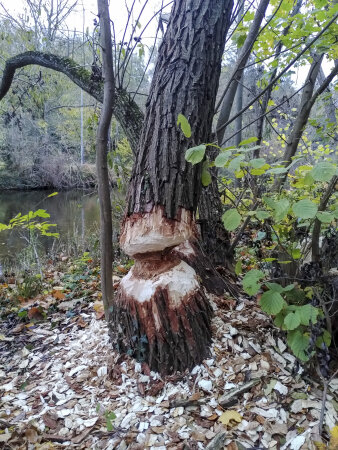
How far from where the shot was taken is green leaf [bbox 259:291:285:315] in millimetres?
1281

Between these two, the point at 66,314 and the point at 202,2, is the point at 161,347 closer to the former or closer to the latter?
the point at 66,314

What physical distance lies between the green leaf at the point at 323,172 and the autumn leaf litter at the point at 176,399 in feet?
2.99

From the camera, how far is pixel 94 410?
1.47 m

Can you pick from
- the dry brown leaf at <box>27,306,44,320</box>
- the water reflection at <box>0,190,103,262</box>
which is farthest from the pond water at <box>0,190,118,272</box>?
the dry brown leaf at <box>27,306,44,320</box>

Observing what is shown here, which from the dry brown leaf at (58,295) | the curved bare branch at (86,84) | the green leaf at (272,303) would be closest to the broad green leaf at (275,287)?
the green leaf at (272,303)

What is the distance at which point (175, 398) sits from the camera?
1.44 metres

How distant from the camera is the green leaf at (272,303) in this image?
4.20 ft

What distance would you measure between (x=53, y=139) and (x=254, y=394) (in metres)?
19.9

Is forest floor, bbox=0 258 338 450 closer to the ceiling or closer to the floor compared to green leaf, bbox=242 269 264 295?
closer to the floor

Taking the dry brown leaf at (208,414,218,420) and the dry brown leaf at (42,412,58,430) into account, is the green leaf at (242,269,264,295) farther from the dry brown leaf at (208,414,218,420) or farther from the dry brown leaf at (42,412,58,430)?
the dry brown leaf at (42,412,58,430)

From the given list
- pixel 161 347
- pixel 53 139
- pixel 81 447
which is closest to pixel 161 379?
pixel 161 347

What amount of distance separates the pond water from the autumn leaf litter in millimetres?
2864

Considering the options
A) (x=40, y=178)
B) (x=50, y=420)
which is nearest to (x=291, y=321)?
(x=50, y=420)

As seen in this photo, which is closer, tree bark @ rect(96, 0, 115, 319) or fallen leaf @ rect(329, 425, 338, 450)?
fallen leaf @ rect(329, 425, 338, 450)
